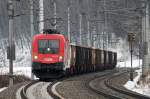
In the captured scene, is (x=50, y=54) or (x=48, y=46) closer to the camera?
(x=50, y=54)

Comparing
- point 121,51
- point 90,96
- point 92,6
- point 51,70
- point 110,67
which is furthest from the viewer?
point 121,51

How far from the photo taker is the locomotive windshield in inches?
1281

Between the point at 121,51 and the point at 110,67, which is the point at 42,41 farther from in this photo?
the point at 121,51

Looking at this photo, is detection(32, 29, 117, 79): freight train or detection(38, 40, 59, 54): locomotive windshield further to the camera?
detection(38, 40, 59, 54): locomotive windshield

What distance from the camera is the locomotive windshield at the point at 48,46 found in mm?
32531

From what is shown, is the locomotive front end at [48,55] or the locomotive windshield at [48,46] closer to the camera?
the locomotive front end at [48,55]

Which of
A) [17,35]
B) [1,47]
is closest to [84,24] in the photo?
[1,47]

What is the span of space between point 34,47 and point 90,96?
11593mm

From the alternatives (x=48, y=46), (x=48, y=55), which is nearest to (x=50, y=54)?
(x=48, y=55)

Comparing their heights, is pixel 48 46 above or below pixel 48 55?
above

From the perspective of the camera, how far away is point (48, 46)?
32.7 metres

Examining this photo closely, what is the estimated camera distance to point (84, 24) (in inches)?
3529

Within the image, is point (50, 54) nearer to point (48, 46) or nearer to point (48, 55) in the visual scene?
point (48, 55)

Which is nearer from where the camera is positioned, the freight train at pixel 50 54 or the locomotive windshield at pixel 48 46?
the freight train at pixel 50 54
